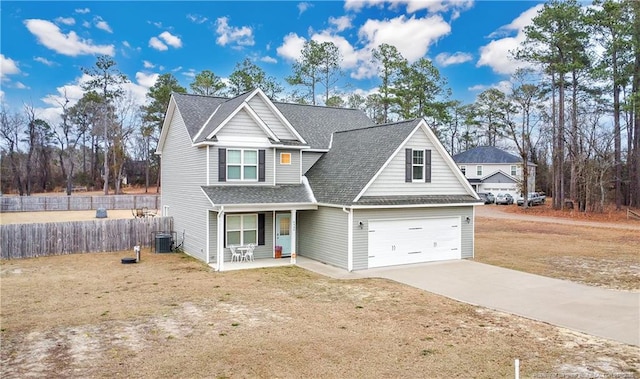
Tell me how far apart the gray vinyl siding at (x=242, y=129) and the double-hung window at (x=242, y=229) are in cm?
326

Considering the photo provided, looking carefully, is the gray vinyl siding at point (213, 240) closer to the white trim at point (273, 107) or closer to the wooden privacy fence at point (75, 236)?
the white trim at point (273, 107)

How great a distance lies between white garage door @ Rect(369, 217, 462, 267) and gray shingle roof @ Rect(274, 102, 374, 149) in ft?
20.2

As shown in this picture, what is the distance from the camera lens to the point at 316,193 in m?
18.5

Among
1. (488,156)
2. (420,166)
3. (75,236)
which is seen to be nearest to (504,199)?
(488,156)

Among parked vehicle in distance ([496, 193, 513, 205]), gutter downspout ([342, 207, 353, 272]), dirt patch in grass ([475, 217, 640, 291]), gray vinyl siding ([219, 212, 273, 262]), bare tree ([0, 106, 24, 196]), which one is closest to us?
dirt patch in grass ([475, 217, 640, 291])

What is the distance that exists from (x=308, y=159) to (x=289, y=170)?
183 cm

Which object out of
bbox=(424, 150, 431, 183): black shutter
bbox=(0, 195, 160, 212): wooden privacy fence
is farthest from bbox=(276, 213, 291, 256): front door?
bbox=(0, 195, 160, 212): wooden privacy fence

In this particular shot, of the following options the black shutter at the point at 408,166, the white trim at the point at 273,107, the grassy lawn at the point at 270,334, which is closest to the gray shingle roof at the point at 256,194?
the white trim at the point at 273,107

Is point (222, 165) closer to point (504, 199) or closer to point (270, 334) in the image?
point (270, 334)

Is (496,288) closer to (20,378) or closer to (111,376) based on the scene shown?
(111,376)

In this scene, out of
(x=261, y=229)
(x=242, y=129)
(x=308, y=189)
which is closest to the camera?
(x=242, y=129)

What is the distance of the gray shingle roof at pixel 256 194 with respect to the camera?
16.7 meters

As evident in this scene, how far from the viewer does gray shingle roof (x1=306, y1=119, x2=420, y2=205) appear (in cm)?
1697

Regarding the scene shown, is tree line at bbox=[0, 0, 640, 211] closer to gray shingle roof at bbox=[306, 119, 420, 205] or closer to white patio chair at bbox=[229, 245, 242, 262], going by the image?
gray shingle roof at bbox=[306, 119, 420, 205]
